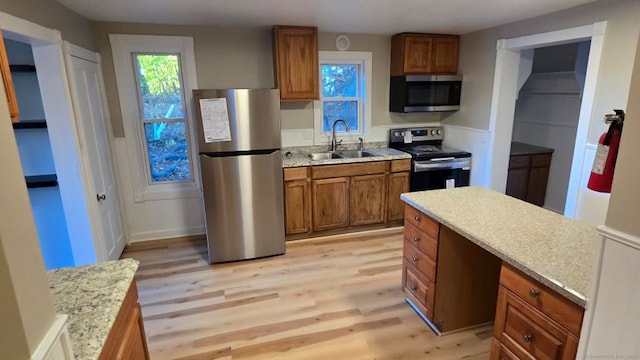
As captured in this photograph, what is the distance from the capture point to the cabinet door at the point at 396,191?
4.01m

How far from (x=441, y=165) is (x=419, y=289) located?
2.04 metres

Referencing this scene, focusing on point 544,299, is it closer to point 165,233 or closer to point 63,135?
point 63,135

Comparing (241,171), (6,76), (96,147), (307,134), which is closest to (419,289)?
(241,171)

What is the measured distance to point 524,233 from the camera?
1751 millimetres

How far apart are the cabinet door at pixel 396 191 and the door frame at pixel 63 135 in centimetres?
296

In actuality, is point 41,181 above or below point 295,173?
above

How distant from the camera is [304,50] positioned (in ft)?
12.0

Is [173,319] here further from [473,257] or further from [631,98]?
[631,98]

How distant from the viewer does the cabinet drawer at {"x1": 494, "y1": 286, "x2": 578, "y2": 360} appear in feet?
4.43

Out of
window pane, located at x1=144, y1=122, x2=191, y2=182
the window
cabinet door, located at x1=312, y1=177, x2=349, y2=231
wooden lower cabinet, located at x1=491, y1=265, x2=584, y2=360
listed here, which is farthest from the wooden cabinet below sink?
wooden lower cabinet, located at x1=491, y1=265, x2=584, y2=360

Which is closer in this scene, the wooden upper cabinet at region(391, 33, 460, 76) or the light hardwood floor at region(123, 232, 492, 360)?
the light hardwood floor at region(123, 232, 492, 360)

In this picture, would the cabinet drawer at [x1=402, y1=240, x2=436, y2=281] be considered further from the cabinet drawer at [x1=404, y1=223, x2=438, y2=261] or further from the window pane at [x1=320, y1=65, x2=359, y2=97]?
the window pane at [x1=320, y1=65, x2=359, y2=97]

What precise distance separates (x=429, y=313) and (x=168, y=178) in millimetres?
3064

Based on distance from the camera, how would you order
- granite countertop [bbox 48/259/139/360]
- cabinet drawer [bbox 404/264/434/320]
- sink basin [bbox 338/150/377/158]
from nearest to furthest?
granite countertop [bbox 48/259/139/360] → cabinet drawer [bbox 404/264/434/320] → sink basin [bbox 338/150/377/158]
